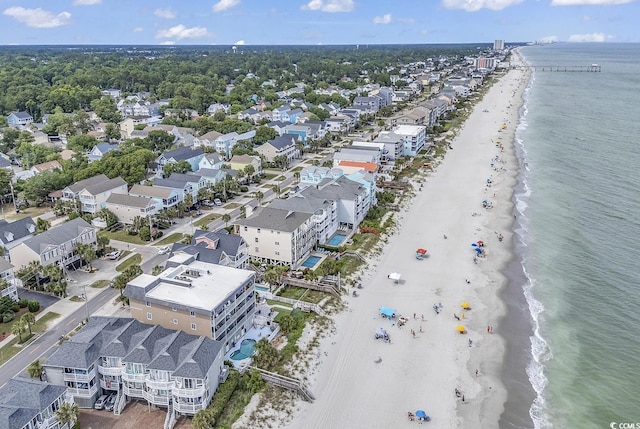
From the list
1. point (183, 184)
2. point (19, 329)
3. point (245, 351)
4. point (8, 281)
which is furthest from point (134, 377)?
point (183, 184)

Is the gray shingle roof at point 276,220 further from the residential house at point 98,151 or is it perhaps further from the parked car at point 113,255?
the residential house at point 98,151

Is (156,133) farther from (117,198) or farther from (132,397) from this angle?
(132,397)

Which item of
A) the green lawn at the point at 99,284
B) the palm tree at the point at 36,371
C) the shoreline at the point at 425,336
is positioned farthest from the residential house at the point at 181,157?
the palm tree at the point at 36,371

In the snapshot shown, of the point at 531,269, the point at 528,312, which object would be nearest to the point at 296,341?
the point at 528,312

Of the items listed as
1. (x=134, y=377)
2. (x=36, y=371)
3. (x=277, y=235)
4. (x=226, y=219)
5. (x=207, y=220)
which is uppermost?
(x=277, y=235)

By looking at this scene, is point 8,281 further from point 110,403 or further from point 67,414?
point 67,414

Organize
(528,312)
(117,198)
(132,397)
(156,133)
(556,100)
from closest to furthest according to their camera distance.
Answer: (132,397), (528,312), (117,198), (156,133), (556,100)

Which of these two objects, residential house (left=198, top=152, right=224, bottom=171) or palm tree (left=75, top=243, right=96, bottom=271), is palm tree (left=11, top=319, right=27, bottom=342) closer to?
palm tree (left=75, top=243, right=96, bottom=271)
